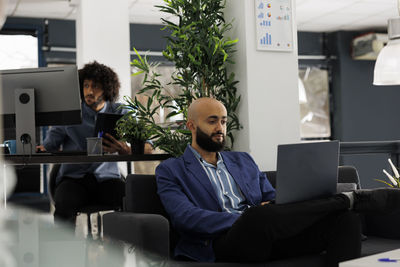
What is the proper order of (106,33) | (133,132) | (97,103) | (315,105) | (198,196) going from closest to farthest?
1. (198,196)
2. (133,132)
3. (97,103)
4. (106,33)
5. (315,105)

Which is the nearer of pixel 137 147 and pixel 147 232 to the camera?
pixel 147 232

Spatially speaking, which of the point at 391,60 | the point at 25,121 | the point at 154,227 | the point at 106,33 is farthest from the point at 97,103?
the point at 106,33

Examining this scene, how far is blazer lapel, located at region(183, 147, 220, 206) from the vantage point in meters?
2.46

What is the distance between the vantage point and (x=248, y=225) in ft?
6.38

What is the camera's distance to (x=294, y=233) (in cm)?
198

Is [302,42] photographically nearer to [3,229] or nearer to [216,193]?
[216,193]

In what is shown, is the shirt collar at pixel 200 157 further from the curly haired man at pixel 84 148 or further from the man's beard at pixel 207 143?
the curly haired man at pixel 84 148

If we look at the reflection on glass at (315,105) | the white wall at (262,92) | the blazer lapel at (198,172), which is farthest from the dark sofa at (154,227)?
the reflection on glass at (315,105)

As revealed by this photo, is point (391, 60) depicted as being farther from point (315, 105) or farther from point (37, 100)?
point (315, 105)

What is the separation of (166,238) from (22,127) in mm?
1205

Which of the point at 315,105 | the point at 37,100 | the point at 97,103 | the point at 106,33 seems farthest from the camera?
the point at 315,105

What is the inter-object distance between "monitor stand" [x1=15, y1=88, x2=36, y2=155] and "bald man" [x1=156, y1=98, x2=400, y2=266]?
2.66 feet

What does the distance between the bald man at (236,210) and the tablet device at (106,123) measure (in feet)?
1.73

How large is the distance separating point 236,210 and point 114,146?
0.93 m
